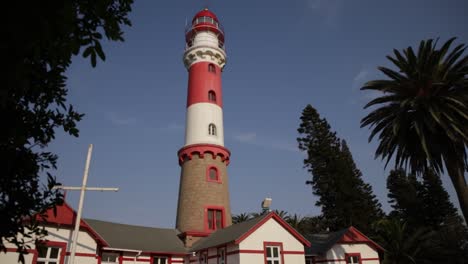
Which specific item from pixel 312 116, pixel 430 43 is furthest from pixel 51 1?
pixel 312 116

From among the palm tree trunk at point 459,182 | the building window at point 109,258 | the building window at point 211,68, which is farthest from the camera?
the building window at point 211,68

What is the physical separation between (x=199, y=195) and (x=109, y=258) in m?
8.54

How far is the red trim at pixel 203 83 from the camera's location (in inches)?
1292

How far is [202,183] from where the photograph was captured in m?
29.1

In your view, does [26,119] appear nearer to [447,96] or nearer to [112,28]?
[112,28]

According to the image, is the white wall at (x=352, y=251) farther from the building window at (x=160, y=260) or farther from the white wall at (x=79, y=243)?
the white wall at (x=79, y=243)

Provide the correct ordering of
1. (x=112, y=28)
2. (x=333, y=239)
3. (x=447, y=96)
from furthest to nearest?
1. (x=333, y=239)
2. (x=447, y=96)
3. (x=112, y=28)

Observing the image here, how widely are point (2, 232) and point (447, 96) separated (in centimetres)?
2207

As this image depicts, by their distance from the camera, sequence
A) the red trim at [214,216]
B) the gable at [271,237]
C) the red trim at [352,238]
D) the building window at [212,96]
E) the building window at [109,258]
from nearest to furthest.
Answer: the gable at [271,237]
the building window at [109,258]
the red trim at [352,238]
the red trim at [214,216]
the building window at [212,96]

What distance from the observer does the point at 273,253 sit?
74.0 feet

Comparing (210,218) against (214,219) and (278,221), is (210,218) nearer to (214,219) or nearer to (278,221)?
(214,219)

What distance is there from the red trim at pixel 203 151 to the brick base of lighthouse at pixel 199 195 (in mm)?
177

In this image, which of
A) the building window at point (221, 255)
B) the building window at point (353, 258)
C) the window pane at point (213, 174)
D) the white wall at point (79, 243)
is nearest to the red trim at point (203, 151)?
the window pane at point (213, 174)

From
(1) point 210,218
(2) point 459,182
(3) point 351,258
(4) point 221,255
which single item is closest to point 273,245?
(4) point 221,255
